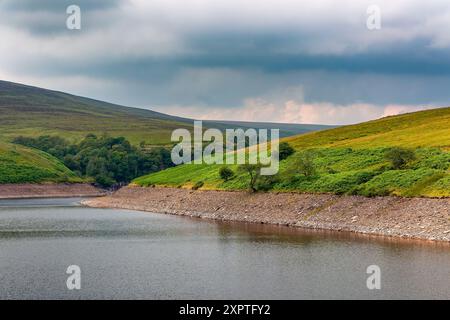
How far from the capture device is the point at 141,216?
10469cm

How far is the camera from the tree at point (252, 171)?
103m

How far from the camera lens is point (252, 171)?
347ft

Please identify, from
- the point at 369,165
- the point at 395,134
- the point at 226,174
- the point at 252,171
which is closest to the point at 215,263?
the point at 369,165

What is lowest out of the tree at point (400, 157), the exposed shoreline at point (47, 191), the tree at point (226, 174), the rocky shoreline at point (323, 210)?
the rocky shoreline at point (323, 210)

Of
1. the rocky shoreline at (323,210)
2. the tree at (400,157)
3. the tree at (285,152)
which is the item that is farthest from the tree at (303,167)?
the tree at (285,152)

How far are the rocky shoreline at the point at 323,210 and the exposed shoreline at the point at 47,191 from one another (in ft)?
186

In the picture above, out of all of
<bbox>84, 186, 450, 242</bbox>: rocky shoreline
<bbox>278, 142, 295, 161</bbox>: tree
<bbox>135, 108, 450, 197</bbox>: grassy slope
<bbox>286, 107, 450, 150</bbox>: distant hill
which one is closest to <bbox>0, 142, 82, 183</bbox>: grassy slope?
<bbox>135, 108, 450, 197</bbox>: grassy slope

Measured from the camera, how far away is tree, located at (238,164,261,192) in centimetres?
10294

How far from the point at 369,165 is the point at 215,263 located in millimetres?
48731

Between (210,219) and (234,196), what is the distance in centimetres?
844

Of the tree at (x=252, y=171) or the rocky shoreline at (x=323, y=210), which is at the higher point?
the tree at (x=252, y=171)

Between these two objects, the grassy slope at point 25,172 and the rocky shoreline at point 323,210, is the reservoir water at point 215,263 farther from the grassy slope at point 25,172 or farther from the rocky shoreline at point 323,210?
the grassy slope at point 25,172

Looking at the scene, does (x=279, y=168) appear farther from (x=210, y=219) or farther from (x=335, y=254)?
(x=335, y=254)
